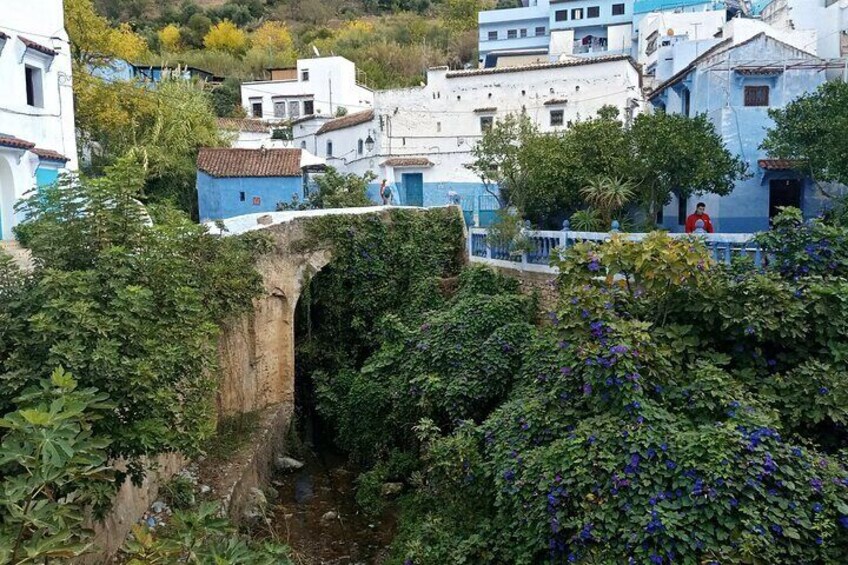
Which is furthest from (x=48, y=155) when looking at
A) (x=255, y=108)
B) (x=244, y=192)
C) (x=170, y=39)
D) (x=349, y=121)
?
(x=170, y=39)

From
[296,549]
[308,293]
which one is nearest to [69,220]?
[296,549]

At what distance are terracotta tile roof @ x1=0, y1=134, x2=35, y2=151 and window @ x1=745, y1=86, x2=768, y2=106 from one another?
17458 millimetres

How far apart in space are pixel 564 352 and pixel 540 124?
17.9 m

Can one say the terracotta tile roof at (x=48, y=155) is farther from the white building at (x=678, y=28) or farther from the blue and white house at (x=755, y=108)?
the white building at (x=678, y=28)

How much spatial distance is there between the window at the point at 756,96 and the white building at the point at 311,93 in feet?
68.7

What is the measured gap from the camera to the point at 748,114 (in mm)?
16719

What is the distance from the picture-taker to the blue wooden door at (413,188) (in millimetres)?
24719

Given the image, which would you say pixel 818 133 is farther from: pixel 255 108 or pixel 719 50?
pixel 255 108

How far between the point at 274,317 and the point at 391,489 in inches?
180

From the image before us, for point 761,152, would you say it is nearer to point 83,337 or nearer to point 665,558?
point 665,558

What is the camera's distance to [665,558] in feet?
20.9

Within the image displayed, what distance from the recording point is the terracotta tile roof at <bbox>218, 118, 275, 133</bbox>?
30438 millimetres

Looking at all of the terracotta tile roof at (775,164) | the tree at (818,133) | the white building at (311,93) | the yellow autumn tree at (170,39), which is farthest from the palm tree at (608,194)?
the yellow autumn tree at (170,39)

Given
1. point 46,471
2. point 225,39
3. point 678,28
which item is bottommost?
point 46,471
